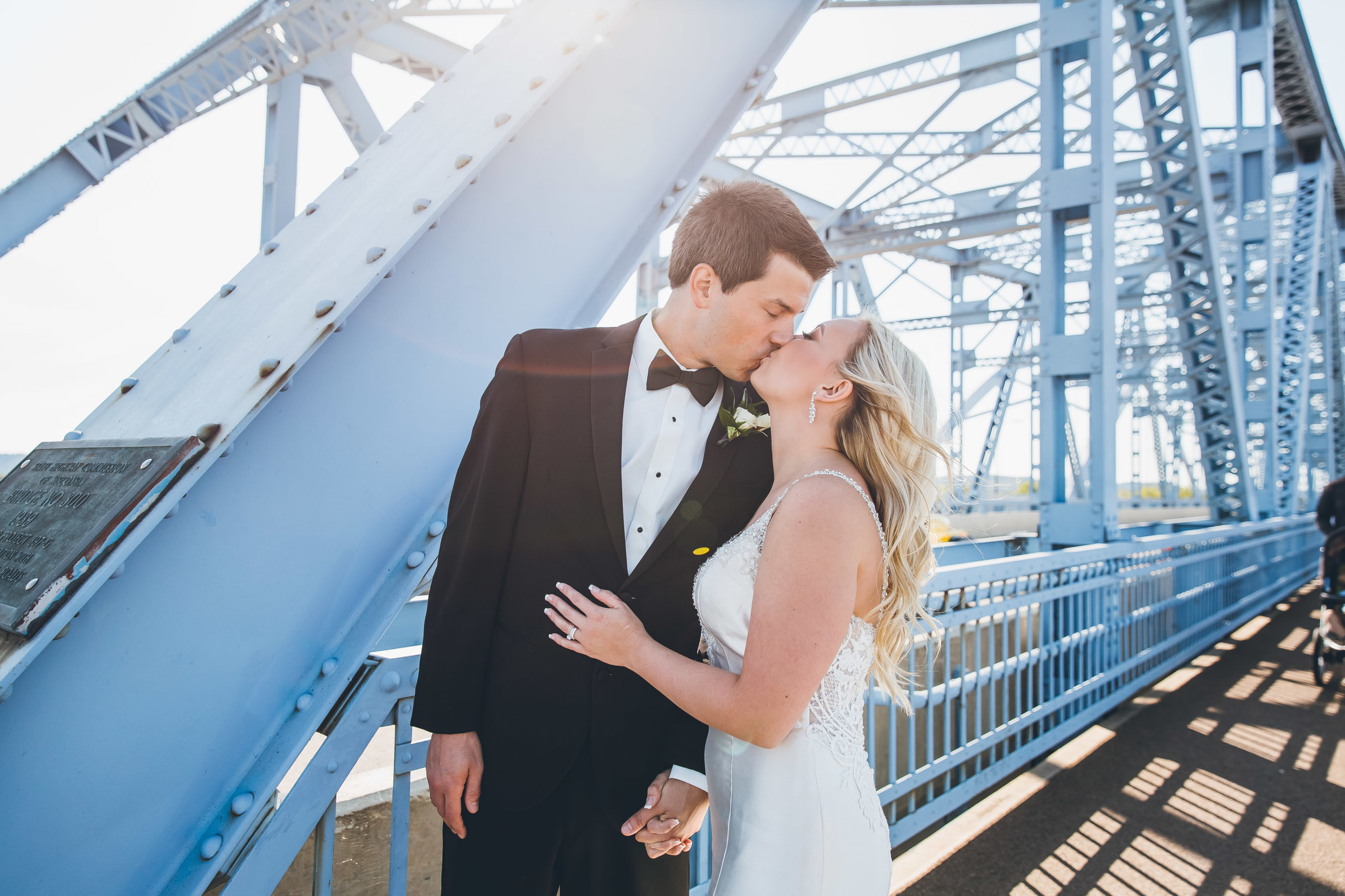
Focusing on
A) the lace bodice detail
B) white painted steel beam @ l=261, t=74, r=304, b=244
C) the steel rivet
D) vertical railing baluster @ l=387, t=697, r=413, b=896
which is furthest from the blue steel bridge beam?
white painted steel beam @ l=261, t=74, r=304, b=244

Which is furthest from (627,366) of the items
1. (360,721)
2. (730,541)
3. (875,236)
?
(875,236)

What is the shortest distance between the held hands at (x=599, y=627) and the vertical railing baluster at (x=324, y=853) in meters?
0.70

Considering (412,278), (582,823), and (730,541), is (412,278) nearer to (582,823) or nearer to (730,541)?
(730,541)

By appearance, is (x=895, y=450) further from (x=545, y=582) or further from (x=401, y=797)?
(x=401, y=797)

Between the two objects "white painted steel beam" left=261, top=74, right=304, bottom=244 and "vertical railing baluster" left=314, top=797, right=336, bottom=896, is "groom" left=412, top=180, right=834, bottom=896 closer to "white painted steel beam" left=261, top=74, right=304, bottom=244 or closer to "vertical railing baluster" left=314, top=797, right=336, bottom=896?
"vertical railing baluster" left=314, top=797, right=336, bottom=896

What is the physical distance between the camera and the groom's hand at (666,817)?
1712 mm

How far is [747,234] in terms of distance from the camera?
1.85 m

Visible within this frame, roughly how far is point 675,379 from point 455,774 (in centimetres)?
110

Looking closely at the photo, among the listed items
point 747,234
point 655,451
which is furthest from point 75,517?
point 747,234

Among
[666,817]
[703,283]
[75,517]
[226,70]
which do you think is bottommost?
[666,817]

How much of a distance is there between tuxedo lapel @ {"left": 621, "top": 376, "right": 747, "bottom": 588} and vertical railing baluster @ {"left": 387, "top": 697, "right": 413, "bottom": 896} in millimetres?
742

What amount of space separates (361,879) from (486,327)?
8.63 ft

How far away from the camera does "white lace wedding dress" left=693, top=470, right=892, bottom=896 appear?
1.74 m

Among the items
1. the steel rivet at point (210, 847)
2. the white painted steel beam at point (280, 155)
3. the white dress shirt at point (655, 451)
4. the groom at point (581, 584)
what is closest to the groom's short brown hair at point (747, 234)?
the groom at point (581, 584)
